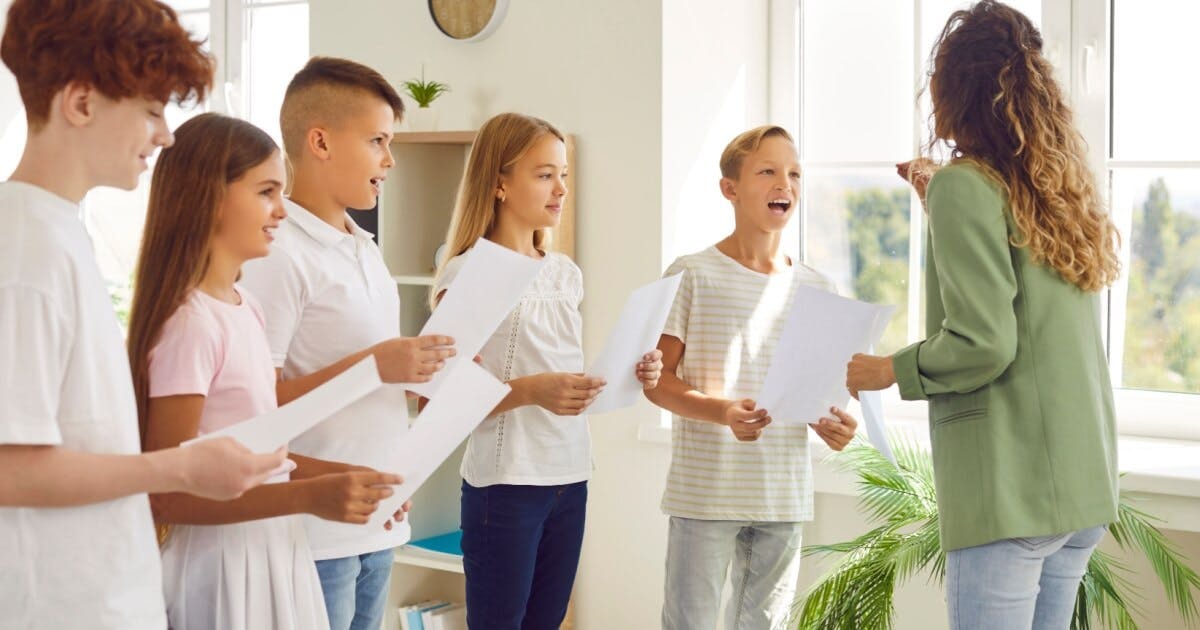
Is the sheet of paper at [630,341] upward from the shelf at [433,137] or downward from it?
downward

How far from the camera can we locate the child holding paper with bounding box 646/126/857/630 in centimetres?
232

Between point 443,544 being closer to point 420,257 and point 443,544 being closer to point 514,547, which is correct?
point 420,257

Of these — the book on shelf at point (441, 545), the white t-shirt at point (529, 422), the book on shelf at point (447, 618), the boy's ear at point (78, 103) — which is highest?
the boy's ear at point (78, 103)

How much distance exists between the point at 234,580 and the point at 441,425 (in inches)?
12.8

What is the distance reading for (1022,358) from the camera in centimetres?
172

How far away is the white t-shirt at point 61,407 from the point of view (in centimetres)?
103

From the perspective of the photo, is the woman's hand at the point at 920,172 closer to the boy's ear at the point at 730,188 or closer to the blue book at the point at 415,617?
the boy's ear at the point at 730,188

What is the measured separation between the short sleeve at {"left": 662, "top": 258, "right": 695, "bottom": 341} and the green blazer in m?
0.69

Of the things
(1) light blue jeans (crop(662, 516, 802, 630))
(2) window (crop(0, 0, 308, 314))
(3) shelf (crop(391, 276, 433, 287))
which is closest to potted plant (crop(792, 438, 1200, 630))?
(1) light blue jeans (crop(662, 516, 802, 630))

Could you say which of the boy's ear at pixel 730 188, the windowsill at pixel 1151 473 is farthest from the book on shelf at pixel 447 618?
the boy's ear at pixel 730 188

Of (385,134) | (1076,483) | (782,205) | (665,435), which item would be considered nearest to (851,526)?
(665,435)

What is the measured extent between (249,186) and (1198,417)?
240 centimetres

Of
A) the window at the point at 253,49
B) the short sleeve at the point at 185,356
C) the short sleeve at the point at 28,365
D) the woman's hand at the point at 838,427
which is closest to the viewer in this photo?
the short sleeve at the point at 28,365

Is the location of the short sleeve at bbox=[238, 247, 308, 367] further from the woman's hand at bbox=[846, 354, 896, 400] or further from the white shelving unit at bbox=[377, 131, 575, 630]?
the white shelving unit at bbox=[377, 131, 575, 630]
